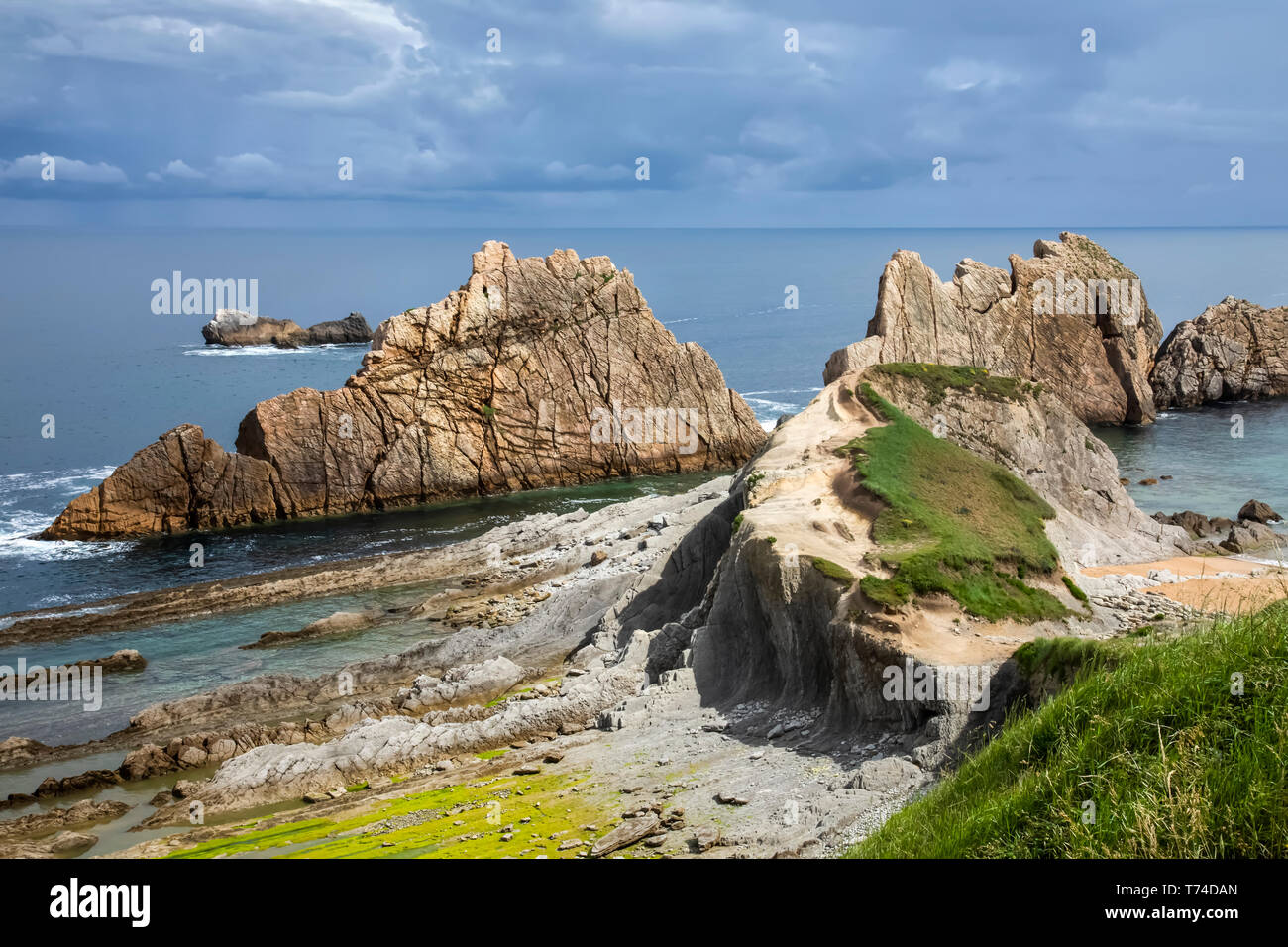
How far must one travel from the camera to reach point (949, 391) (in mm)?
54312

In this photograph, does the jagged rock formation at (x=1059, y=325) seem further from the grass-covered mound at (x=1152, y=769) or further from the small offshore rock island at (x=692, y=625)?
the grass-covered mound at (x=1152, y=769)

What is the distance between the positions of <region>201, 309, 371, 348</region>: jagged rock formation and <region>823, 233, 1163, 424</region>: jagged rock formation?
84.4 m

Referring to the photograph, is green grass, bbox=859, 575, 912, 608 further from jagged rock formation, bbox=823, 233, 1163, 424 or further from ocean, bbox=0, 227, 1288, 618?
jagged rock formation, bbox=823, 233, 1163, 424

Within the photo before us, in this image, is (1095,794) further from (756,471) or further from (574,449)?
(574,449)

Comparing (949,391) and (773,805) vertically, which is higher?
(949,391)

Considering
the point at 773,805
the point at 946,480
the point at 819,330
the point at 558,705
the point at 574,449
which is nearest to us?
the point at 773,805

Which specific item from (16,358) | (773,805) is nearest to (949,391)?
(773,805)

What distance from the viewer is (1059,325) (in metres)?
88.4

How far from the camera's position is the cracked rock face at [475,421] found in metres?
66.1

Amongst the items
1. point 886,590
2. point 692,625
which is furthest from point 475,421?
point 886,590

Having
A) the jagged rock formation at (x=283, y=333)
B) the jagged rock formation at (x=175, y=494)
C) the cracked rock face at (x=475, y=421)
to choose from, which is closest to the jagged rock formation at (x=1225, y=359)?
the cracked rock face at (x=475, y=421)

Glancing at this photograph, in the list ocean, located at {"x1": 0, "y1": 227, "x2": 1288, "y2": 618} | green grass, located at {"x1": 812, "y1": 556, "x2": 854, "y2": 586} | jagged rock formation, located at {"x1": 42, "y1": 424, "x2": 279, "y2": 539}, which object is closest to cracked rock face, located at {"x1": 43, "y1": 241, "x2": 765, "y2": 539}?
jagged rock formation, located at {"x1": 42, "y1": 424, "x2": 279, "y2": 539}

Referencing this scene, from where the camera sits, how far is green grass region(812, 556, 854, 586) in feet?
99.9
